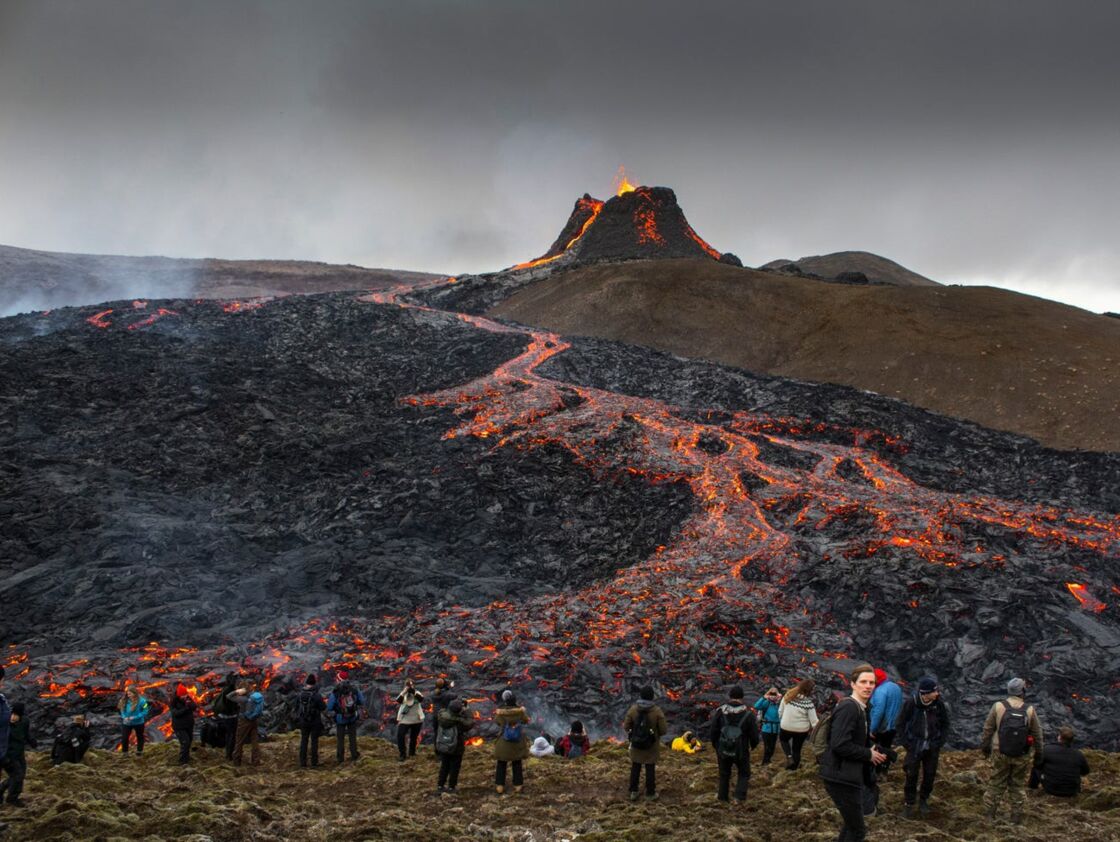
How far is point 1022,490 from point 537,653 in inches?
1218

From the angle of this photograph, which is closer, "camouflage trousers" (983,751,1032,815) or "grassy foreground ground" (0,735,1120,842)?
"grassy foreground ground" (0,735,1120,842)

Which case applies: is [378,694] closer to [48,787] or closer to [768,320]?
[48,787]

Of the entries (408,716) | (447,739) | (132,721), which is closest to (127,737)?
(132,721)

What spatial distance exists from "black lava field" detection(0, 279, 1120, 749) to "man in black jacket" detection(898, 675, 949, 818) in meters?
9.95

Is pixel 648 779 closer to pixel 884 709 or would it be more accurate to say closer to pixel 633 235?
pixel 884 709

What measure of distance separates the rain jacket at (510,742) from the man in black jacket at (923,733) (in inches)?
245

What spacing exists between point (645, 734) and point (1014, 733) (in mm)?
5560

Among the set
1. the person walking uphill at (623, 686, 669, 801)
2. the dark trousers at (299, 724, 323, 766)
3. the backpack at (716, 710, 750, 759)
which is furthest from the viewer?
the dark trousers at (299, 724, 323, 766)

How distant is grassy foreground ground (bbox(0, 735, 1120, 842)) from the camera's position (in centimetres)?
1093

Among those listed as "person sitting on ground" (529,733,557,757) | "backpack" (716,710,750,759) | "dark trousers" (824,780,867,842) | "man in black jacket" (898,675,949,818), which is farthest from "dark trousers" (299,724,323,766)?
"dark trousers" (824,780,867,842)

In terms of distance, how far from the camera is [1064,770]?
13.3m

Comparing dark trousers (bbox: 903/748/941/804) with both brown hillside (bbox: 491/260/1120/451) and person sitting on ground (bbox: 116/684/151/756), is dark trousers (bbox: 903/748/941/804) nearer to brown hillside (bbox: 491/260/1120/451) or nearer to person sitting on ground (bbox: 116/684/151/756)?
person sitting on ground (bbox: 116/684/151/756)

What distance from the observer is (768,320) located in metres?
78.2

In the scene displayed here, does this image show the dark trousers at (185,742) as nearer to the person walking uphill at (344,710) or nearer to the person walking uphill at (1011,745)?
the person walking uphill at (344,710)
